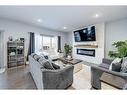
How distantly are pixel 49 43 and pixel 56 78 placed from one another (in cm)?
549

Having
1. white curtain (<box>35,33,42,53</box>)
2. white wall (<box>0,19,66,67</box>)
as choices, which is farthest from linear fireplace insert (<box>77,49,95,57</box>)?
white wall (<box>0,19,66,67</box>)

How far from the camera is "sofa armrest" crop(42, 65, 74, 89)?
6.79ft

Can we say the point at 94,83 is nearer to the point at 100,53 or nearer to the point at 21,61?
the point at 100,53

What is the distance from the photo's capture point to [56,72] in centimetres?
220

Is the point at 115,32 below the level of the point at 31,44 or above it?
above

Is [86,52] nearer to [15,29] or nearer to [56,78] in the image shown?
[15,29]

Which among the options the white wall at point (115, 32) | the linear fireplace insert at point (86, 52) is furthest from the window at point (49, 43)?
the white wall at point (115, 32)

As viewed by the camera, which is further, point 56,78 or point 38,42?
point 38,42

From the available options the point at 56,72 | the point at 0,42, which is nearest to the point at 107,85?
the point at 56,72

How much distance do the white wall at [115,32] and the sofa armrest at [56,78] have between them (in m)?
3.84

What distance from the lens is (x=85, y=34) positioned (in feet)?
20.9

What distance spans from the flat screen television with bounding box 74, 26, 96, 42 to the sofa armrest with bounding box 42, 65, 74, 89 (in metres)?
3.97

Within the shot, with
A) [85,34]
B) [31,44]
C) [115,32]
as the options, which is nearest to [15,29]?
[31,44]
